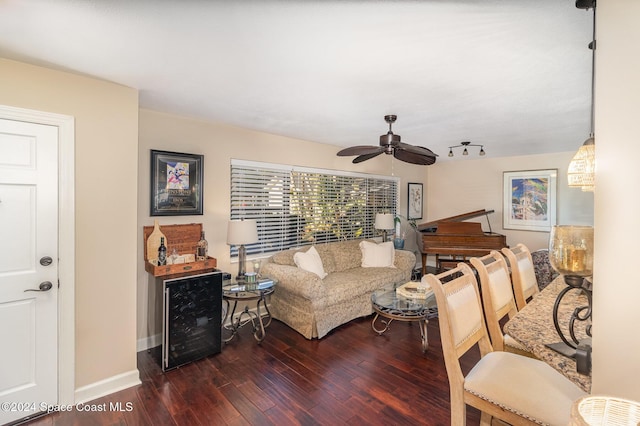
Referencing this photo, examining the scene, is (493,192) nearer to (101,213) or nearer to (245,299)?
(245,299)

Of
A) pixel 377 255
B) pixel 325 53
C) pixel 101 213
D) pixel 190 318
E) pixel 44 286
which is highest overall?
pixel 325 53

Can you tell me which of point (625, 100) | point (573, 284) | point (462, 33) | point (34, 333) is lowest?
point (34, 333)

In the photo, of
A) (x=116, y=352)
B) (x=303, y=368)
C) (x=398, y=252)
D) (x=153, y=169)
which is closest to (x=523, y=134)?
(x=398, y=252)

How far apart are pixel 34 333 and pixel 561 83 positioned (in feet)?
14.1

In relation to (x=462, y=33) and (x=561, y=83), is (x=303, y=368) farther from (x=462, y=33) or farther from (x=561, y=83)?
(x=561, y=83)

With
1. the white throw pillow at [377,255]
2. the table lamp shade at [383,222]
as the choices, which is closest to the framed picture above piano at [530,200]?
the table lamp shade at [383,222]

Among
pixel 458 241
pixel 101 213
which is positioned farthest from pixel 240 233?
pixel 458 241

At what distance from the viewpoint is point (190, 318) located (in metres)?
2.75

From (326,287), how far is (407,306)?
939mm

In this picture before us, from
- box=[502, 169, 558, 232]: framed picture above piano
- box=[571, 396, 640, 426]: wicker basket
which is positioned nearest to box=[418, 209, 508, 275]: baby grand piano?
box=[502, 169, 558, 232]: framed picture above piano

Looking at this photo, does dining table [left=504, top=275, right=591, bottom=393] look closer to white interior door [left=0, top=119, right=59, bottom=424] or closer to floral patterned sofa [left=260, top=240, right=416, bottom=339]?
floral patterned sofa [left=260, top=240, right=416, bottom=339]

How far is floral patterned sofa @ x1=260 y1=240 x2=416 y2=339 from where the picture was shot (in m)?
3.26

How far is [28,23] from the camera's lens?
5.18ft

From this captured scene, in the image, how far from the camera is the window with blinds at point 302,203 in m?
3.87
